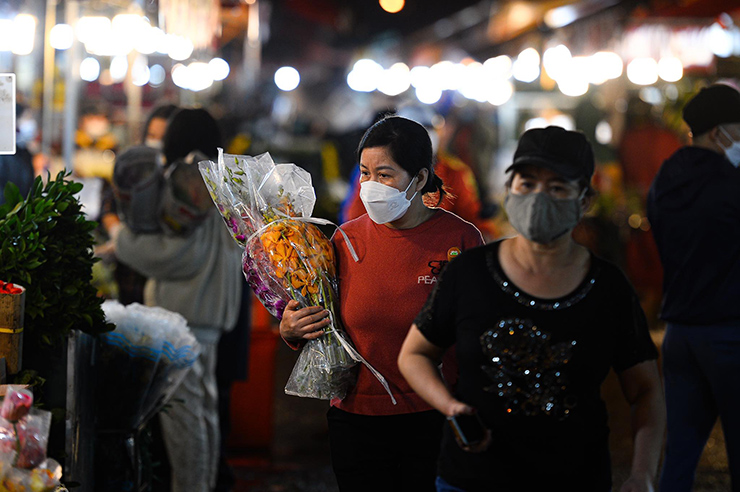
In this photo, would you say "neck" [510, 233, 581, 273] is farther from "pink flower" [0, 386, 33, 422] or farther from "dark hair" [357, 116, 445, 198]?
"pink flower" [0, 386, 33, 422]

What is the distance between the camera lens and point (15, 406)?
8.91 feet

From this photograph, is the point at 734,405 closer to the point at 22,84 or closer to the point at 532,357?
the point at 532,357

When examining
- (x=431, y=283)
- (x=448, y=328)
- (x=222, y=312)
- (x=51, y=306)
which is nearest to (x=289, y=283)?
(x=431, y=283)

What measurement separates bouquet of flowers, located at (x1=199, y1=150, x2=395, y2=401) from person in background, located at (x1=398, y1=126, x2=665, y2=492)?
0.64m

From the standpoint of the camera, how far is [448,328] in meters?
2.90

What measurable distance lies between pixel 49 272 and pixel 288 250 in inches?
40.2

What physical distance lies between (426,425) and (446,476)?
0.55 m

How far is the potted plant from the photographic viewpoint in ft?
12.0

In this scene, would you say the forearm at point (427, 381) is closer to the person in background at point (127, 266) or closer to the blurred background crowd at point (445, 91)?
the blurred background crowd at point (445, 91)

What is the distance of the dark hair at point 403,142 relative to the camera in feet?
11.3

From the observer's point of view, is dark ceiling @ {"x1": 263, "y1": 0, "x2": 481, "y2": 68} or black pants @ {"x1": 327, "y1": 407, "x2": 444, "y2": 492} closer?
black pants @ {"x1": 327, "y1": 407, "x2": 444, "y2": 492}

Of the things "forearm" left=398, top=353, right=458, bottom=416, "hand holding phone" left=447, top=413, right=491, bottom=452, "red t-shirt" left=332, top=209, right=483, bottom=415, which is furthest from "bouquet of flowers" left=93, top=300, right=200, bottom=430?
"hand holding phone" left=447, top=413, right=491, bottom=452

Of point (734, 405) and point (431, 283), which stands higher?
point (431, 283)

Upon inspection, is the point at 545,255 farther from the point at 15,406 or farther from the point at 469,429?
the point at 15,406
